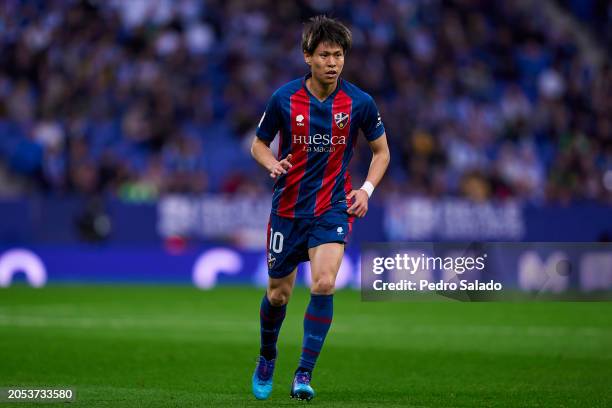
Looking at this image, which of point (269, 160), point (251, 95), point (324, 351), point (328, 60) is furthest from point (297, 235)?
point (251, 95)

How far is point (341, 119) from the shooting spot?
7.80 metres

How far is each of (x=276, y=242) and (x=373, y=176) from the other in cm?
82

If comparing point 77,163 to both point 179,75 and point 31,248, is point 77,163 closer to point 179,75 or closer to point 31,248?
point 31,248

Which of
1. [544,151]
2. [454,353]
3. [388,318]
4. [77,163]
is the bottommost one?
[454,353]

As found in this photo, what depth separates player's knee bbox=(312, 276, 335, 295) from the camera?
753 centimetres

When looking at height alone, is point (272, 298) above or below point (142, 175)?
below

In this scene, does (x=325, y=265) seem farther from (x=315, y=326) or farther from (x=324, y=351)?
(x=324, y=351)

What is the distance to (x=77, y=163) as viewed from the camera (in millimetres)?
20422

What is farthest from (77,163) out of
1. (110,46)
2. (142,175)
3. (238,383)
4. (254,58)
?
(238,383)

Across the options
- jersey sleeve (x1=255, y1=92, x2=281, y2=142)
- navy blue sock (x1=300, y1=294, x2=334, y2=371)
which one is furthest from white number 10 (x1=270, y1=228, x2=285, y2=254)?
jersey sleeve (x1=255, y1=92, x2=281, y2=142)

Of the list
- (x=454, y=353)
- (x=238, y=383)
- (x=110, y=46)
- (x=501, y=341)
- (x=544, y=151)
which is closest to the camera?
(x=238, y=383)

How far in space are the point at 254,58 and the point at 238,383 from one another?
15733 millimetres

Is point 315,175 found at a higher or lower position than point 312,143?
lower

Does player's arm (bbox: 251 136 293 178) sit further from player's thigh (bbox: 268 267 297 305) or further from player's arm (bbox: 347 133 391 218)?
player's thigh (bbox: 268 267 297 305)
